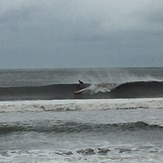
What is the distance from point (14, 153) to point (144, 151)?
113 inches

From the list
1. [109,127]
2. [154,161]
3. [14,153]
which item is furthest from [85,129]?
[154,161]

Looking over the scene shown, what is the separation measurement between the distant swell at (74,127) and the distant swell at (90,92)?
14.0 meters

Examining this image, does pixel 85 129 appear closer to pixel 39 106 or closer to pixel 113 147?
pixel 113 147

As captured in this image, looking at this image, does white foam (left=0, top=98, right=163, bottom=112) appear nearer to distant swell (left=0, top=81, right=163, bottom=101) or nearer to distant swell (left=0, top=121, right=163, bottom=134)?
distant swell (left=0, top=121, right=163, bottom=134)

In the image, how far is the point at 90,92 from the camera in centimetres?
3002

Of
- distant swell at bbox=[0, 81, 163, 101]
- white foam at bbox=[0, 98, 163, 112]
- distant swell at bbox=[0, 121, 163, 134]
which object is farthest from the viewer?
distant swell at bbox=[0, 81, 163, 101]

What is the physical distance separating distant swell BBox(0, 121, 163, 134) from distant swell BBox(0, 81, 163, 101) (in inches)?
552

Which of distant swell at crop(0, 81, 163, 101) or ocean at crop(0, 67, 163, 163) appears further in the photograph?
distant swell at crop(0, 81, 163, 101)

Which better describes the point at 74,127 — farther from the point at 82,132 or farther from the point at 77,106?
the point at 77,106

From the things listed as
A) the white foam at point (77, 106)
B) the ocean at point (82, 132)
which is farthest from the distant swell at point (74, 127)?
the white foam at point (77, 106)

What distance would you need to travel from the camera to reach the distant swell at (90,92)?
96.0 ft

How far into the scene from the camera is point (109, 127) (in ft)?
44.5

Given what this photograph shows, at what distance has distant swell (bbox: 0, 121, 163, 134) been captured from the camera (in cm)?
1317

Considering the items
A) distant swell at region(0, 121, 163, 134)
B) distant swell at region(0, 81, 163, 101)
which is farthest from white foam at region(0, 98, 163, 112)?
distant swell at region(0, 81, 163, 101)
